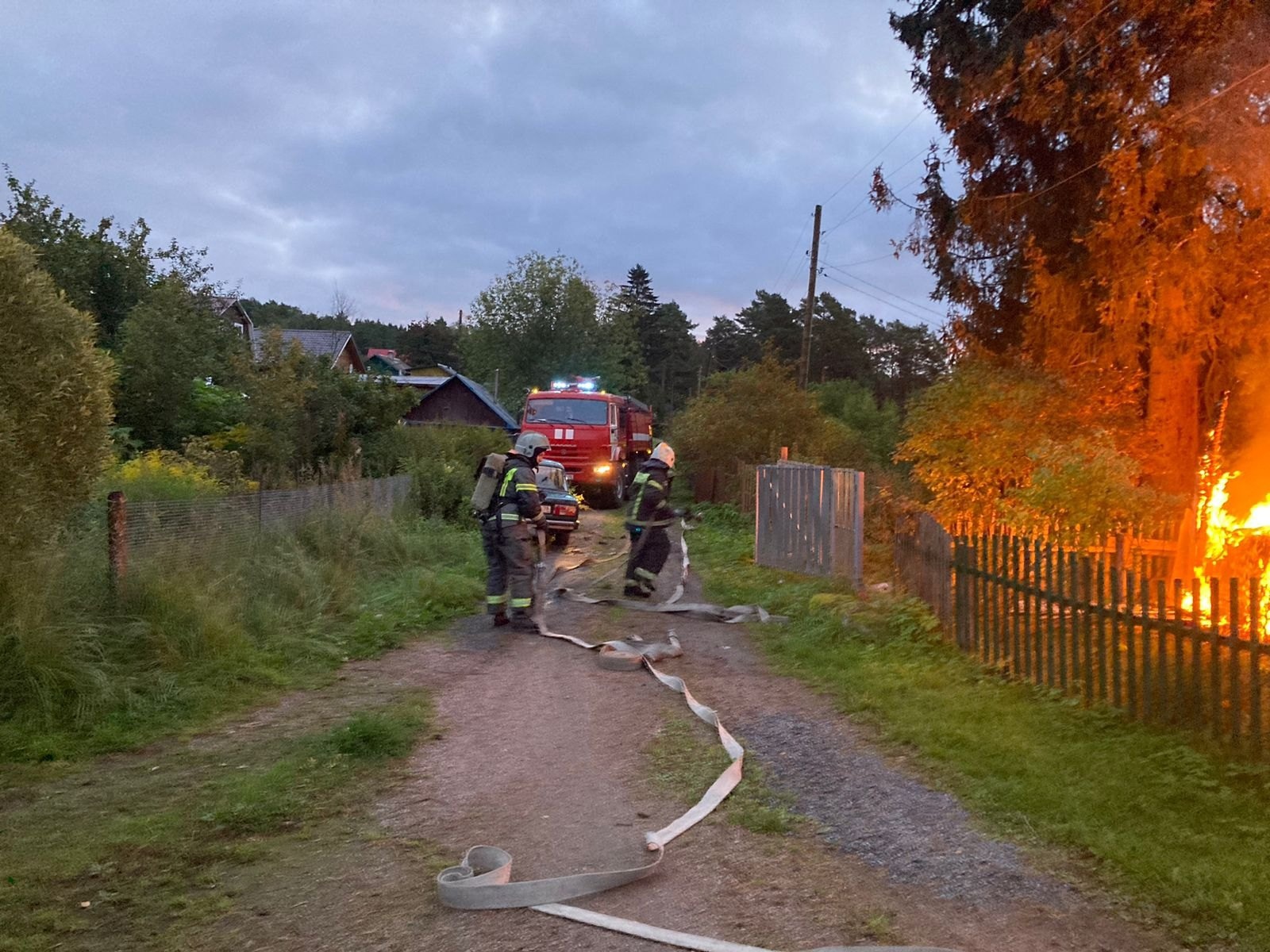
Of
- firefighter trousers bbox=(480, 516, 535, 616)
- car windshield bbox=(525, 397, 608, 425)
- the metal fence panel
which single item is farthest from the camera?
car windshield bbox=(525, 397, 608, 425)

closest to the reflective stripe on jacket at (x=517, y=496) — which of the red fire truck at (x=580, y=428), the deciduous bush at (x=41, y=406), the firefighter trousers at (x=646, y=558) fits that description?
the firefighter trousers at (x=646, y=558)

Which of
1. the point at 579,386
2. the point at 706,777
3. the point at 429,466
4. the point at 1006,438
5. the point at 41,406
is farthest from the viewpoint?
the point at 579,386

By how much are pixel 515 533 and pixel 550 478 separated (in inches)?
272

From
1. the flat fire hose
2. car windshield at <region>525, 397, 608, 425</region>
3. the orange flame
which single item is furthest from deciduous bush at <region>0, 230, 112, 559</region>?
car windshield at <region>525, 397, 608, 425</region>

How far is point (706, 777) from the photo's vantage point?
5.81 metres

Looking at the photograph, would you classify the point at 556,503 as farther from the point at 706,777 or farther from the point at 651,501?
the point at 706,777

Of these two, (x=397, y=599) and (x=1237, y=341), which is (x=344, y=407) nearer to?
(x=397, y=599)

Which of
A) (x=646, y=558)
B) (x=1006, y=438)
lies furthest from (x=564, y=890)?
(x=1006, y=438)

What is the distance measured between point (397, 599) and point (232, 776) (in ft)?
18.2

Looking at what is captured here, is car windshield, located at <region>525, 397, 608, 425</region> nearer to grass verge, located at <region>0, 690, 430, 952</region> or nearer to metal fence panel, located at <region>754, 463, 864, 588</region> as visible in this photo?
metal fence panel, located at <region>754, 463, 864, 588</region>

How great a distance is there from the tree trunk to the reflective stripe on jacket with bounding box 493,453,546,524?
7.40 metres

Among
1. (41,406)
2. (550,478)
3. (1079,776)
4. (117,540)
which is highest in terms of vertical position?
(41,406)

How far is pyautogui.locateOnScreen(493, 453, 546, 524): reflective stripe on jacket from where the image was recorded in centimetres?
1045

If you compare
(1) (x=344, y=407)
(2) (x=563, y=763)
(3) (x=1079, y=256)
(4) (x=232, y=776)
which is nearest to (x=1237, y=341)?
(3) (x=1079, y=256)
